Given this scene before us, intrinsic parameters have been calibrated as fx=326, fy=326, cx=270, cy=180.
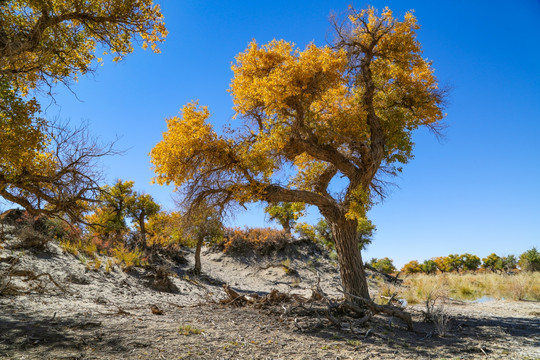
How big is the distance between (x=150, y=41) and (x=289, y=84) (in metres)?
3.84

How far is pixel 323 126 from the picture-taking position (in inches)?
398

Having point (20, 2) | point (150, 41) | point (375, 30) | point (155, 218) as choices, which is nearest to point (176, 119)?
point (150, 41)

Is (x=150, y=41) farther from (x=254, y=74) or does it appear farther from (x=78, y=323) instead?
(x=78, y=323)

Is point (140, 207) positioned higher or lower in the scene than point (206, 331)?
higher

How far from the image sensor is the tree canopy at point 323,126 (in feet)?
29.4

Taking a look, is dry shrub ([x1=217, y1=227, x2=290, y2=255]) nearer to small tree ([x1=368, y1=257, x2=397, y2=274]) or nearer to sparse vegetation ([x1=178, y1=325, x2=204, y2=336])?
small tree ([x1=368, y1=257, x2=397, y2=274])

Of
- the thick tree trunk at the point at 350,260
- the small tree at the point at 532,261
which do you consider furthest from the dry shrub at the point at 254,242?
the small tree at the point at 532,261

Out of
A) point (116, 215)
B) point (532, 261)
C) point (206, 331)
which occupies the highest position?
point (116, 215)

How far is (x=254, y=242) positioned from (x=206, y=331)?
18629 mm

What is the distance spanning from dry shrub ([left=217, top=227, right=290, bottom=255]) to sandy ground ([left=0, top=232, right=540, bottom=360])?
12762mm

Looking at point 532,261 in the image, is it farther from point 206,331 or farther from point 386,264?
point 206,331

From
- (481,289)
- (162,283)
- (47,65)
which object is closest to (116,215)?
(162,283)

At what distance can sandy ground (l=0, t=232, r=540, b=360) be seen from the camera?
474 cm

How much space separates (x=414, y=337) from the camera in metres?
6.98
